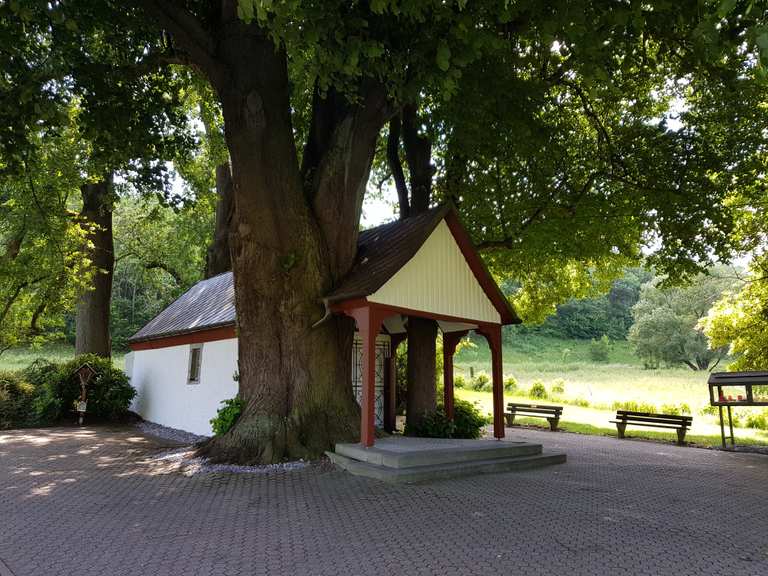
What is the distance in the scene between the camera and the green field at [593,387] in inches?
749

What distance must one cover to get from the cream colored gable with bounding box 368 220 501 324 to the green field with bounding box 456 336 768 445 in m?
→ 5.69

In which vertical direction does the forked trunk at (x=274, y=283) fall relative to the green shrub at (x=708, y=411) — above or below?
above

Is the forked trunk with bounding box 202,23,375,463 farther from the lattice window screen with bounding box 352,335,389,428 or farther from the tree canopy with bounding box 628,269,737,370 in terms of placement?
the tree canopy with bounding box 628,269,737,370

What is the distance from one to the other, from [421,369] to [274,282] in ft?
15.5

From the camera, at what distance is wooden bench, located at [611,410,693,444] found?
1530 centimetres

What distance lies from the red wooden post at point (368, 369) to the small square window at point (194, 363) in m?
7.19

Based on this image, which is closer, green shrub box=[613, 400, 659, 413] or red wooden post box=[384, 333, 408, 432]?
red wooden post box=[384, 333, 408, 432]

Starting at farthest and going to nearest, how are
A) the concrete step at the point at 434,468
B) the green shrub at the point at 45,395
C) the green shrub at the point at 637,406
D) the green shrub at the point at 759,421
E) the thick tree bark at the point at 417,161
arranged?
the green shrub at the point at 637,406, the green shrub at the point at 759,421, the green shrub at the point at 45,395, the thick tree bark at the point at 417,161, the concrete step at the point at 434,468

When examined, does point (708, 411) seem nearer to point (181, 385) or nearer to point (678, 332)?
point (181, 385)

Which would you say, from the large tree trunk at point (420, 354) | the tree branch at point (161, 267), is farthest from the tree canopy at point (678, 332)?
the large tree trunk at point (420, 354)

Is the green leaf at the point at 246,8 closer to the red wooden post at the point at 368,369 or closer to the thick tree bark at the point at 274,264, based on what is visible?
the thick tree bark at the point at 274,264

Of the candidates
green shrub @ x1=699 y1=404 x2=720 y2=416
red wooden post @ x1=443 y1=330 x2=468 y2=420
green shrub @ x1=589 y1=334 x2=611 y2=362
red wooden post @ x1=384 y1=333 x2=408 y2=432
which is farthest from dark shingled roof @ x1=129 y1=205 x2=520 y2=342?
green shrub @ x1=589 y1=334 x2=611 y2=362

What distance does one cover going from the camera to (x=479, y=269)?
11391mm

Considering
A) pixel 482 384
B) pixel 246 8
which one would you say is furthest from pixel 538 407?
pixel 246 8
